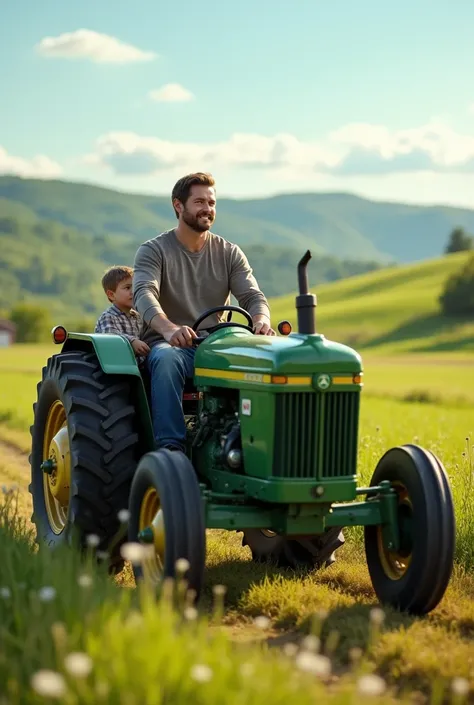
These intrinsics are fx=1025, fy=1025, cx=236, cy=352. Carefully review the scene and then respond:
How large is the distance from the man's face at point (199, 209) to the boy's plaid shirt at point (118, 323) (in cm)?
104

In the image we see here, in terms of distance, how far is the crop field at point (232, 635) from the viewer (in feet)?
10.3

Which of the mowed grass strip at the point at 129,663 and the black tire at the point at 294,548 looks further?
the black tire at the point at 294,548

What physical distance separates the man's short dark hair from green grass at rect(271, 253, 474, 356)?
53767 millimetres

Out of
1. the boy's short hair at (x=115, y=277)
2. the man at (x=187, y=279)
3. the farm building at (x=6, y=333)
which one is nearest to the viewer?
the man at (x=187, y=279)

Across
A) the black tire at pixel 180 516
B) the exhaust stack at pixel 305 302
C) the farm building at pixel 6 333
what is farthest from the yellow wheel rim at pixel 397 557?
the farm building at pixel 6 333

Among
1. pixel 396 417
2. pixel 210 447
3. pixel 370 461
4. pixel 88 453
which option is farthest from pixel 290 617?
pixel 396 417

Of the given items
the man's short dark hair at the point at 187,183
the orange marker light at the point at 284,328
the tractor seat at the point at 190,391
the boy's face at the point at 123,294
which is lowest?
the tractor seat at the point at 190,391

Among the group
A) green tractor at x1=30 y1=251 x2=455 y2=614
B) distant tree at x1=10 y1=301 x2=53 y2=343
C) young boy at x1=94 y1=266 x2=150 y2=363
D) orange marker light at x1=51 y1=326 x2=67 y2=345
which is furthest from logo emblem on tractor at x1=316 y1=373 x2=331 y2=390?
distant tree at x1=10 y1=301 x2=53 y2=343

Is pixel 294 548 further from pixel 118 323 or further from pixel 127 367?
pixel 118 323

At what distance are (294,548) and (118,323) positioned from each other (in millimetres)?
2008

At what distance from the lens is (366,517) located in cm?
551

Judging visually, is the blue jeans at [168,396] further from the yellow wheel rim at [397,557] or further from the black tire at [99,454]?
the yellow wheel rim at [397,557]

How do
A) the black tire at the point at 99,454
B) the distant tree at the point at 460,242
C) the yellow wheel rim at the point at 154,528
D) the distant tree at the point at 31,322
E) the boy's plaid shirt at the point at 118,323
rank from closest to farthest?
the yellow wheel rim at the point at 154,528, the black tire at the point at 99,454, the boy's plaid shirt at the point at 118,323, the distant tree at the point at 31,322, the distant tree at the point at 460,242

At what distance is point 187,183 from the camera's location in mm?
6285
